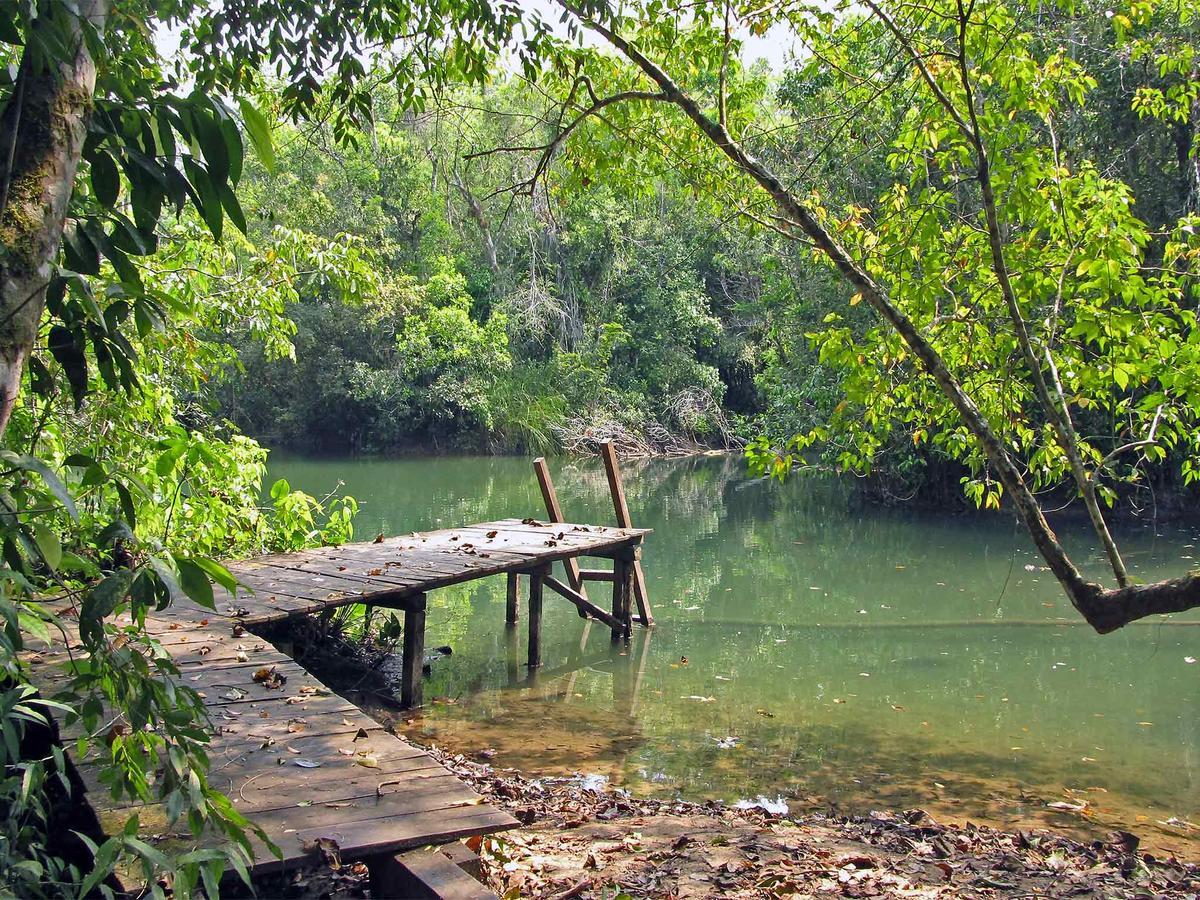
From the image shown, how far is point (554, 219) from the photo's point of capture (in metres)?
10.8

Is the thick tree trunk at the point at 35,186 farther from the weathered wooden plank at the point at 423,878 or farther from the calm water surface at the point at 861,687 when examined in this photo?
the calm water surface at the point at 861,687

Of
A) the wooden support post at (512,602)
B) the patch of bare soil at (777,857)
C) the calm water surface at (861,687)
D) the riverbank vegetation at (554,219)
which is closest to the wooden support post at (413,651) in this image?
the calm water surface at (861,687)

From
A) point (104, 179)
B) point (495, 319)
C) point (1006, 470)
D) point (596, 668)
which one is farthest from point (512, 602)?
point (495, 319)

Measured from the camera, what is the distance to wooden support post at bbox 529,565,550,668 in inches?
403

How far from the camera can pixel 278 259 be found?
9.41 metres

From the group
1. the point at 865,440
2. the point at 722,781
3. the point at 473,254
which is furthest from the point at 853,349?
the point at 473,254

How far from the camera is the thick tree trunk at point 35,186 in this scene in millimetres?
1614

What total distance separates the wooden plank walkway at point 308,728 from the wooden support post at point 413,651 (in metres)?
0.01

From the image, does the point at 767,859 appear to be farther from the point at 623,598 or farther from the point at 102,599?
the point at 623,598

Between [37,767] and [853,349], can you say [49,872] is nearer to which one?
[37,767]

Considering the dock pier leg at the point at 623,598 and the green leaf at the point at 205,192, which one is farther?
the dock pier leg at the point at 623,598

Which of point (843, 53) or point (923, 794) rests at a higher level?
point (843, 53)

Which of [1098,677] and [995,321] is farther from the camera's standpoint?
[1098,677]

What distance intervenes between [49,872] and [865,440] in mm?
4895
